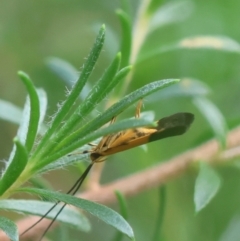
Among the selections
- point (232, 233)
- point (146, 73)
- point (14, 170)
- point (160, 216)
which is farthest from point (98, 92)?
point (146, 73)

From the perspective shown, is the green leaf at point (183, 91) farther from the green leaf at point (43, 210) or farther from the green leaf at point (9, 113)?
the green leaf at point (43, 210)

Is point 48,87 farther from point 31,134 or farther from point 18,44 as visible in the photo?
point 31,134

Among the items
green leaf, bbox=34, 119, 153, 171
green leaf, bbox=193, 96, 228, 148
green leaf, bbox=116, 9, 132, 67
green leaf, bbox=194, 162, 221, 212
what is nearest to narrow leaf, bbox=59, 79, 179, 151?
green leaf, bbox=34, 119, 153, 171

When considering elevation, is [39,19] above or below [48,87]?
above

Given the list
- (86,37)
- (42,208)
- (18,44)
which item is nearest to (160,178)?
(42,208)

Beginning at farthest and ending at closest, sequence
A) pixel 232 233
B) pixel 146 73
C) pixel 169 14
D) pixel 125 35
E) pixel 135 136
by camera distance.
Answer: pixel 146 73
pixel 169 14
pixel 232 233
pixel 125 35
pixel 135 136

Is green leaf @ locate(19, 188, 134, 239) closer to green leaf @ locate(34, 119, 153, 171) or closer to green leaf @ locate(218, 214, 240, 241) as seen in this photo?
green leaf @ locate(34, 119, 153, 171)

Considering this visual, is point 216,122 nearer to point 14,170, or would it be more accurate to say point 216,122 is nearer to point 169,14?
point 169,14

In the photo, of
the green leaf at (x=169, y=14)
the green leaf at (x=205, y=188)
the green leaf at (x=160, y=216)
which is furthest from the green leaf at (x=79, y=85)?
the green leaf at (x=169, y=14)
